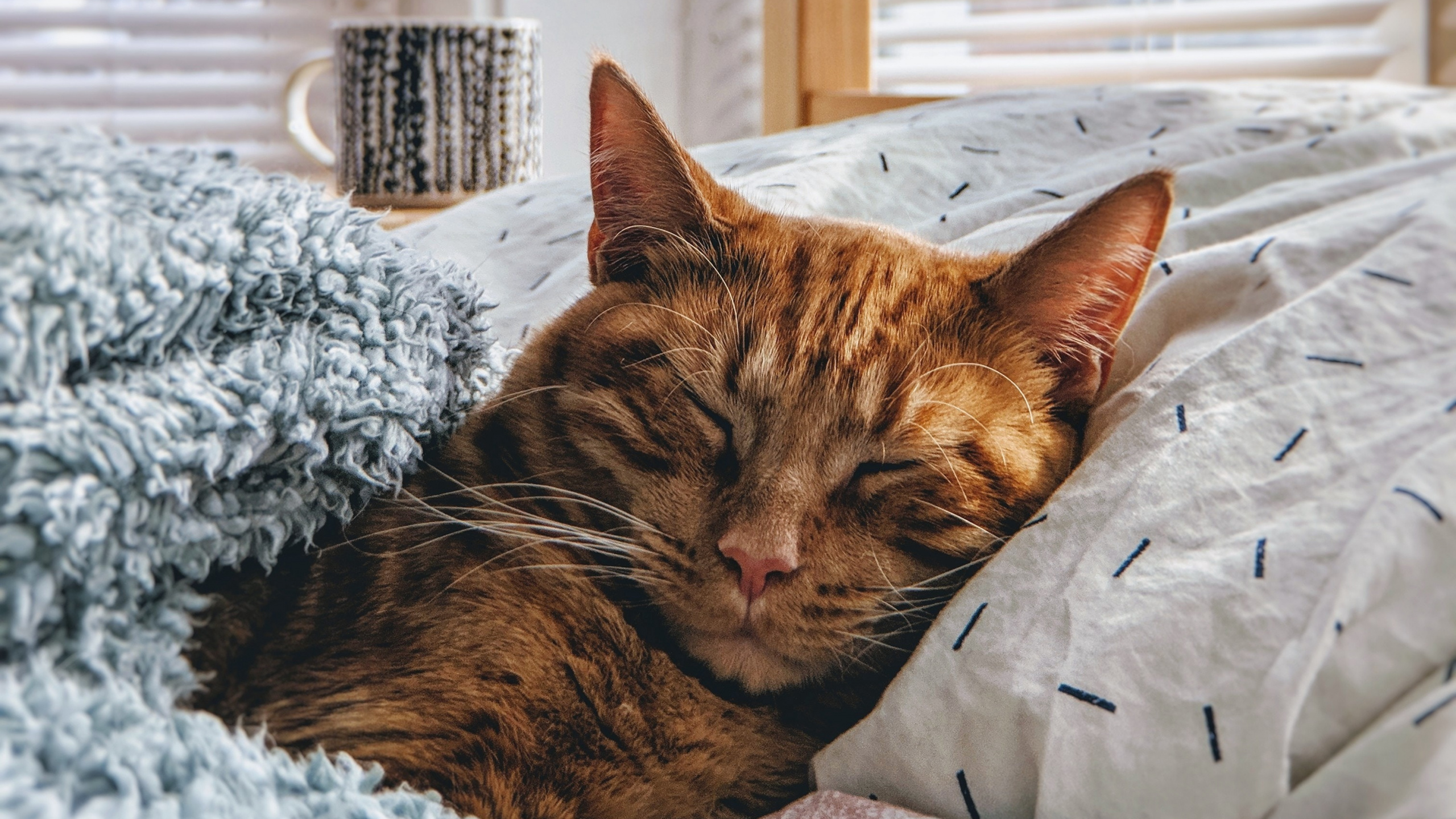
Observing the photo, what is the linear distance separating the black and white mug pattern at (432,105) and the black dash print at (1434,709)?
1.91 m

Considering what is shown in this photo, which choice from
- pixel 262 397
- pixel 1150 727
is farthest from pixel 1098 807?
pixel 262 397

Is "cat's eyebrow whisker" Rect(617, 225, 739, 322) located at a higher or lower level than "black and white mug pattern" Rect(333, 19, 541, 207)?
lower

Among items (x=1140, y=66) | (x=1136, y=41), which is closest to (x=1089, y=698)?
(x=1140, y=66)

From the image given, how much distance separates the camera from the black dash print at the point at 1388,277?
2.57 ft

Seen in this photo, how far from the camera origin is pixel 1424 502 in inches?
25.0

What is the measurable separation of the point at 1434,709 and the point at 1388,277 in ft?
1.12

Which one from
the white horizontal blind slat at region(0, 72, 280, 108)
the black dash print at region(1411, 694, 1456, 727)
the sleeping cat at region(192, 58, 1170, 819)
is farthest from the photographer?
the white horizontal blind slat at region(0, 72, 280, 108)

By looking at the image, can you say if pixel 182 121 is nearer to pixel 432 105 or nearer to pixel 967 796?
pixel 432 105

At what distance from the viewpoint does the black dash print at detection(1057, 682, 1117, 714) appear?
69cm

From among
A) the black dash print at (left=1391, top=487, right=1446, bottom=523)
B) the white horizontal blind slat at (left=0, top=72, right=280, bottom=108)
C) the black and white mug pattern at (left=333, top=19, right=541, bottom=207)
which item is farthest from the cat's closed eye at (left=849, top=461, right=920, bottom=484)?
the white horizontal blind slat at (left=0, top=72, right=280, bottom=108)

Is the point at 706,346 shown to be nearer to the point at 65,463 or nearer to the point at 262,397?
the point at 262,397

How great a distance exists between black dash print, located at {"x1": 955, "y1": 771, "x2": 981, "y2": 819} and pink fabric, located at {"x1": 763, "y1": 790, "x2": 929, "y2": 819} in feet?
0.10

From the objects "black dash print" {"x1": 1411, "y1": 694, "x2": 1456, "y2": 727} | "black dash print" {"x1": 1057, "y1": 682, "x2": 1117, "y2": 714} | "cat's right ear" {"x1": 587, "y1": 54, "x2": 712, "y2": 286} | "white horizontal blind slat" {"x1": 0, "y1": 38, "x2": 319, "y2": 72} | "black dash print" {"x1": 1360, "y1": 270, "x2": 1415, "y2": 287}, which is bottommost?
"black dash print" {"x1": 1057, "y1": 682, "x2": 1117, "y2": 714}

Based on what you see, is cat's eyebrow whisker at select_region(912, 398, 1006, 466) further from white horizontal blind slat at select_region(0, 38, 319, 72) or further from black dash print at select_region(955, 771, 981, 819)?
white horizontal blind slat at select_region(0, 38, 319, 72)
